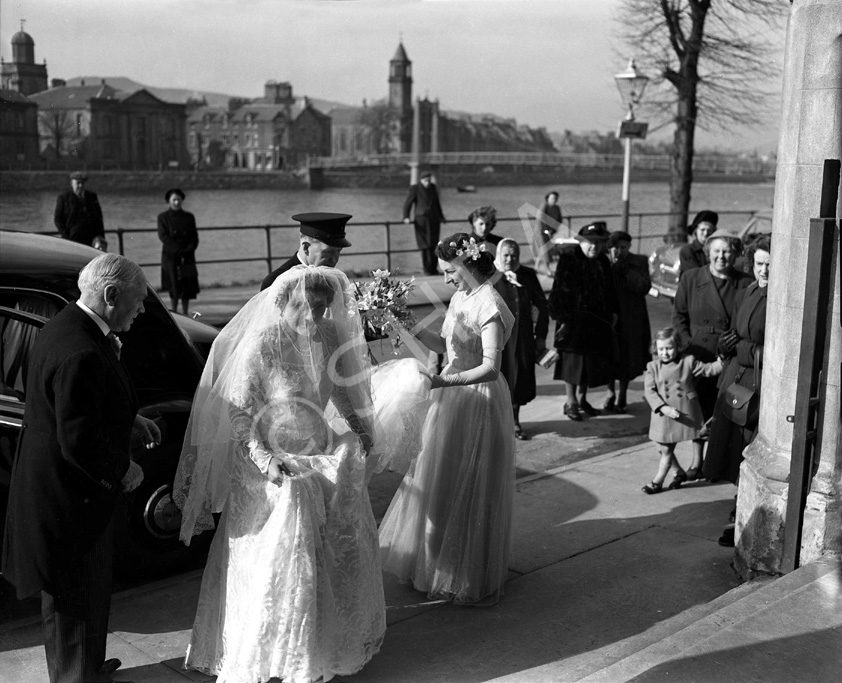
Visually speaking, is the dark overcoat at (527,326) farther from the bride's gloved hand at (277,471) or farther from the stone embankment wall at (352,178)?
the stone embankment wall at (352,178)

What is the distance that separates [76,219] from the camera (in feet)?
39.8

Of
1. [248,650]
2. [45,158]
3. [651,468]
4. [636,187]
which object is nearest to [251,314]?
[248,650]

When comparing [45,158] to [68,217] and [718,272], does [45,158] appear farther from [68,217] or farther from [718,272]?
[718,272]

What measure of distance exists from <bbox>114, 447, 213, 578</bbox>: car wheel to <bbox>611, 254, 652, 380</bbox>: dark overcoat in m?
4.64

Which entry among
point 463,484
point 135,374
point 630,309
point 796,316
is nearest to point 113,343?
point 135,374

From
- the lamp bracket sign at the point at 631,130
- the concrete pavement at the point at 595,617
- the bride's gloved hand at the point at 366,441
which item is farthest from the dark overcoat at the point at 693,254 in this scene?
the lamp bracket sign at the point at 631,130

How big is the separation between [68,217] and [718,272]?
349 inches

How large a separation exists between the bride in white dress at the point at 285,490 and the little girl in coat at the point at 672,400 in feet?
9.81

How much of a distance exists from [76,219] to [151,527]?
8.42 meters

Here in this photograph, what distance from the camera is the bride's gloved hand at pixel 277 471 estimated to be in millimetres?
3557

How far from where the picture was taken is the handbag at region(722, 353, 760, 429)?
546 centimetres

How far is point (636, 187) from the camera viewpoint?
64750 mm

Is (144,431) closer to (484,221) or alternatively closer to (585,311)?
(484,221)

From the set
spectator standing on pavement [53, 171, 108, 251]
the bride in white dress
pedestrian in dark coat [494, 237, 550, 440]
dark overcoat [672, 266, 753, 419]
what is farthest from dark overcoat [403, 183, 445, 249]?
the bride in white dress
